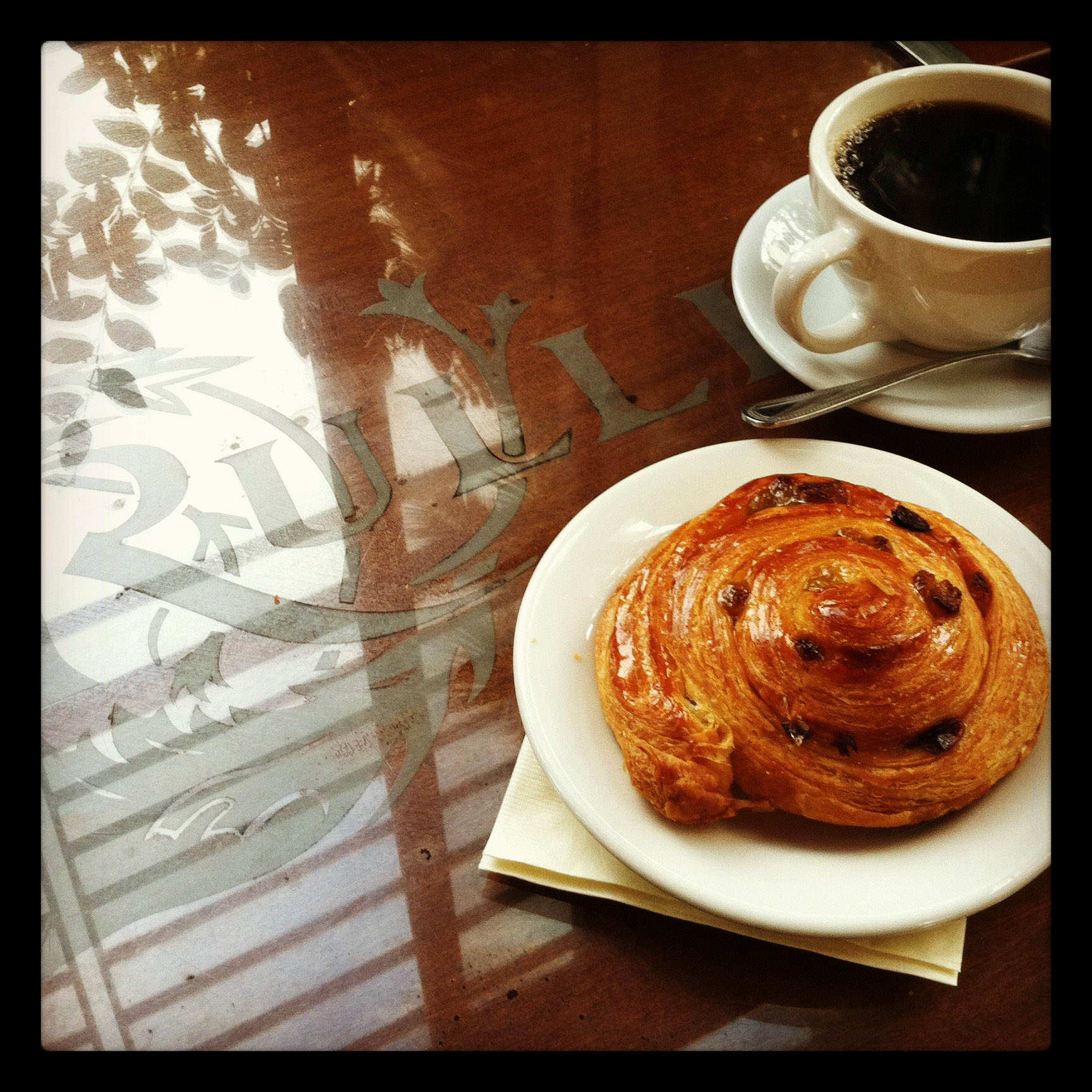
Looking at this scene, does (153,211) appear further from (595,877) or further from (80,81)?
(595,877)

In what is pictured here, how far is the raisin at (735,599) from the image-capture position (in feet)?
2.12

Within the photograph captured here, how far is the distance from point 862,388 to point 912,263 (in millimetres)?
107

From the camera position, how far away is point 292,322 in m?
0.97

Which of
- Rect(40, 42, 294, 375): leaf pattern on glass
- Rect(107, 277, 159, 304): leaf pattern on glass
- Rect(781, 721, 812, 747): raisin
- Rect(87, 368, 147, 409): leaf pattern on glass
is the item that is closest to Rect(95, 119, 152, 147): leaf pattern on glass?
Rect(40, 42, 294, 375): leaf pattern on glass

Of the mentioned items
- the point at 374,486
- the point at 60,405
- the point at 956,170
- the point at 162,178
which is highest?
the point at 162,178

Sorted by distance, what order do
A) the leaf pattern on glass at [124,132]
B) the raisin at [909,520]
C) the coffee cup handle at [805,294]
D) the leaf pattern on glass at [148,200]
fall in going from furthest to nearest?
the leaf pattern on glass at [124,132] < the leaf pattern on glass at [148,200] < the coffee cup handle at [805,294] < the raisin at [909,520]

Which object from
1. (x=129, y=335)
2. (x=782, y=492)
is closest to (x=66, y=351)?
(x=129, y=335)

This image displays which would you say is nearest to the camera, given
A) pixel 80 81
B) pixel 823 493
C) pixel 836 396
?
pixel 823 493

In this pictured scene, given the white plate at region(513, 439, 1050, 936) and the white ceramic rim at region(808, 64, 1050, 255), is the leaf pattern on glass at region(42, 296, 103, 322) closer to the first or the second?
the white plate at region(513, 439, 1050, 936)

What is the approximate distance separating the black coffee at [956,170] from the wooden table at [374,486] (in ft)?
0.57

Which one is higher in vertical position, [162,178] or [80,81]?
[80,81]

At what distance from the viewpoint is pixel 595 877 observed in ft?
2.08

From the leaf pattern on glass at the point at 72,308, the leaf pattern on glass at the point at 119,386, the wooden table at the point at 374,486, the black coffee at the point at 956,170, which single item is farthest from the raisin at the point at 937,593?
the leaf pattern on glass at the point at 72,308

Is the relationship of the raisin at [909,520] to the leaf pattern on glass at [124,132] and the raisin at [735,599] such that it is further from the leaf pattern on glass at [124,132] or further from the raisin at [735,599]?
the leaf pattern on glass at [124,132]
